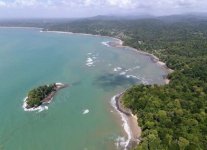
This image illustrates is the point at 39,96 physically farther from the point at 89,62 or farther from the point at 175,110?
the point at 89,62

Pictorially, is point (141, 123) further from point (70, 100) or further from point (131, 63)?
point (131, 63)

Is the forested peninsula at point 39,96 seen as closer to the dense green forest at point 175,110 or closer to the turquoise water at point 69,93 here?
the turquoise water at point 69,93

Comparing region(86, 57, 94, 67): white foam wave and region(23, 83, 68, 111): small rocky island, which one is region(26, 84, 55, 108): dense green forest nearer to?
region(23, 83, 68, 111): small rocky island

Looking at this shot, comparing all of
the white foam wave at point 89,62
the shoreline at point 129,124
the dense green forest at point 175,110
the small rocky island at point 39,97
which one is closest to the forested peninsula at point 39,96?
the small rocky island at point 39,97

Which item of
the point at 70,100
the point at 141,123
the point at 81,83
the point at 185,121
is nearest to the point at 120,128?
the point at 141,123

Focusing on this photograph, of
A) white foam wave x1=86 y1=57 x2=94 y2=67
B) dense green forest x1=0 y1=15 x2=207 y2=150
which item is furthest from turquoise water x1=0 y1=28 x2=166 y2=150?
dense green forest x1=0 y1=15 x2=207 y2=150

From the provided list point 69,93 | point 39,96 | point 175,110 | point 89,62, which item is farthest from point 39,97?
point 89,62
